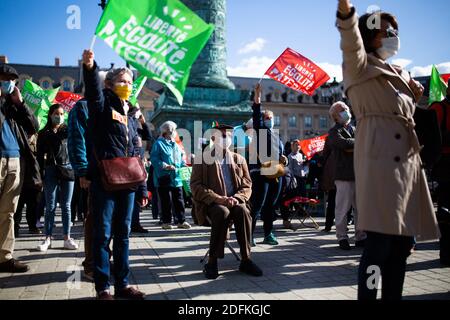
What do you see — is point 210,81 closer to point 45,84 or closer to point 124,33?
point 124,33

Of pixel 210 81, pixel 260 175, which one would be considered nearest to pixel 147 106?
pixel 210 81

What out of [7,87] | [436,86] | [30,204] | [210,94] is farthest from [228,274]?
[210,94]

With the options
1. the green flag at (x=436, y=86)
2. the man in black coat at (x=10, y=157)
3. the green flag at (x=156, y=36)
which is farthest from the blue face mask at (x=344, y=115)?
the green flag at (x=436, y=86)

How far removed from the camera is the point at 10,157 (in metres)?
4.87

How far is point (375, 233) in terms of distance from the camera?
273 cm

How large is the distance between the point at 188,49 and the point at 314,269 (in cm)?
315

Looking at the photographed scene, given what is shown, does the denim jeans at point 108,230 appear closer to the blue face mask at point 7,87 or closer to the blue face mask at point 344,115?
the blue face mask at point 7,87

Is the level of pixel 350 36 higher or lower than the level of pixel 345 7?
lower

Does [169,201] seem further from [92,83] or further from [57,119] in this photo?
[92,83]

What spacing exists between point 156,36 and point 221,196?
6.91 feet

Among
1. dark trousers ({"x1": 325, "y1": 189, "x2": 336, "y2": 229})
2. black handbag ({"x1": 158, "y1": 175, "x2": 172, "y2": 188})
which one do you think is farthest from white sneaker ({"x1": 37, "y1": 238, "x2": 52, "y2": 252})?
dark trousers ({"x1": 325, "y1": 189, "x2": 336, "y2": 229})

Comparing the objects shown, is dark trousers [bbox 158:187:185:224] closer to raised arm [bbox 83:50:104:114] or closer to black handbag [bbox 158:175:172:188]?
black handbag [bbox 158:175:172:188]

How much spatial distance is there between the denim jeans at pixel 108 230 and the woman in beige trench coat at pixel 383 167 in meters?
2.23
